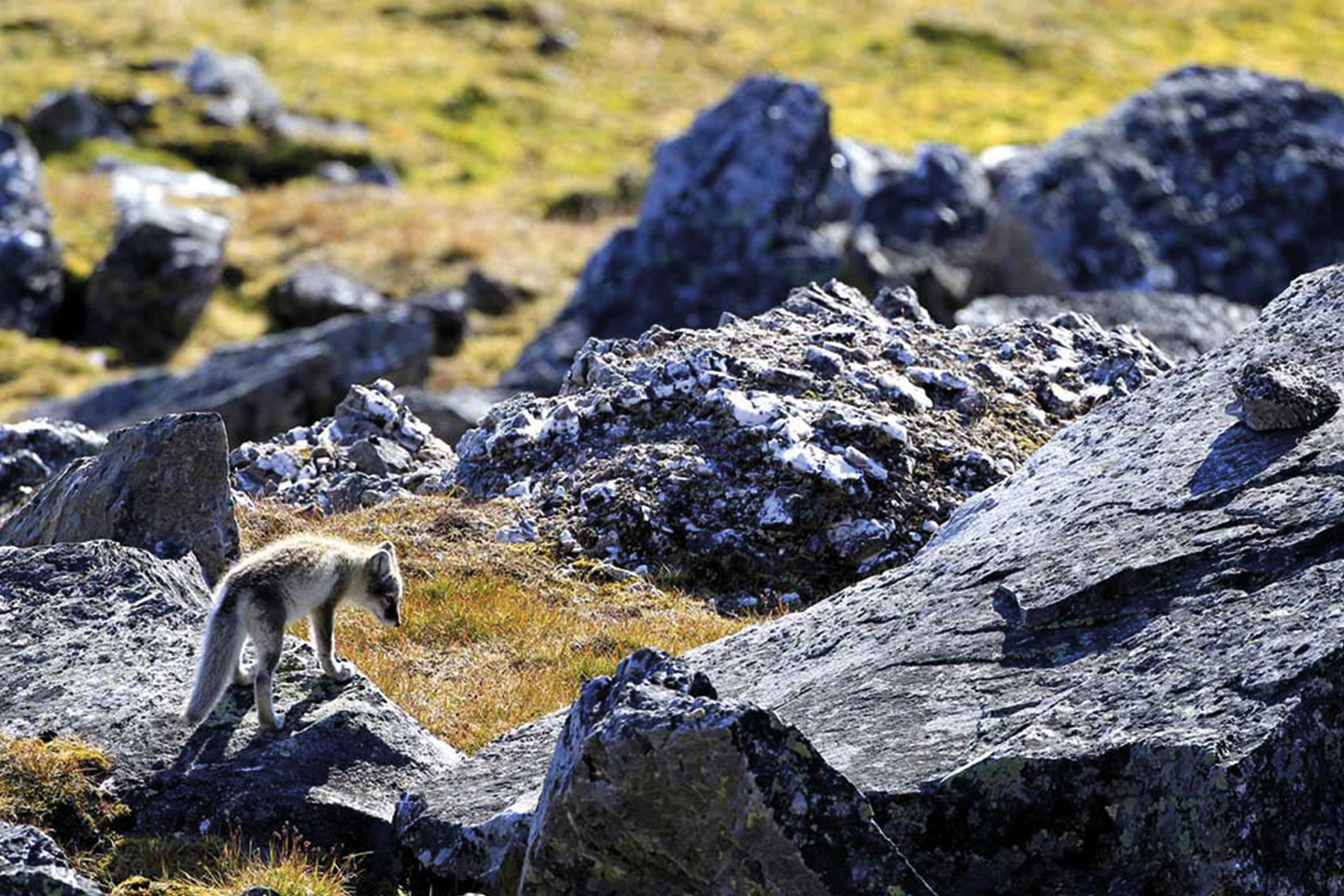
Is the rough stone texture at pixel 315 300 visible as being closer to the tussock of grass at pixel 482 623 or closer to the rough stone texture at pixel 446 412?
the rough stone texture at pixel 446 412

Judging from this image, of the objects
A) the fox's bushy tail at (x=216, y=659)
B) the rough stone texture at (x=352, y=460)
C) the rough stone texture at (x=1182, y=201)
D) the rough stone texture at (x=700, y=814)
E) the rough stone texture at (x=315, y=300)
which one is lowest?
the rough stone texture at (x=315, y=300)

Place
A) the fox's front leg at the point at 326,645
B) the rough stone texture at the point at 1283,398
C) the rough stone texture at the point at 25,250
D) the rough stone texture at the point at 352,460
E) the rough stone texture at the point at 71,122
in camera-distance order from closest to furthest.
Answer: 1. the rough stone texture at the point at 1283,398
2. the fox's front leg at the point at 326,645
3. the rough stone texture at the point at 352,460
4. the rough stone texture at the point at 25,250
5. the rough stone texture at the point at 71,122

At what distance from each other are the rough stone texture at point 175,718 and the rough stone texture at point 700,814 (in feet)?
7.02

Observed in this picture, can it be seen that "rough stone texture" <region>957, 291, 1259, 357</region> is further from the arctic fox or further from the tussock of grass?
the arctic fox

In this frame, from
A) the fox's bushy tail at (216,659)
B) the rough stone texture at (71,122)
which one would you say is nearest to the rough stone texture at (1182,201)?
the fox's bushy tail at (216,659)

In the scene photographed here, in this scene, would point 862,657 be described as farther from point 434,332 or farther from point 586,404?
point 434,332

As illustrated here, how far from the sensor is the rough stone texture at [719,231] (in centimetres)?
3847

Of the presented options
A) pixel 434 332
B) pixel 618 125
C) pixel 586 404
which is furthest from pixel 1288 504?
pixel 618 125

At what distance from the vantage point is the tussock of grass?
42.8ft

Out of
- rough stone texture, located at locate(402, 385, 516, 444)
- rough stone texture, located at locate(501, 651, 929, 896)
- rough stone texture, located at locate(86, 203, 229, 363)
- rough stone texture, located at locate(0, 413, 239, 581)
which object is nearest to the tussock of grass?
rough stone texture, located at locate(0, 413, 239, 581)

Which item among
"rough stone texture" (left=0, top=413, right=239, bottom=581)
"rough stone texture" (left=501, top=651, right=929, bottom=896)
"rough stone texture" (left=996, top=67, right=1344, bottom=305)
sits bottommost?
"rough stone texture" (left=996, top=67, right=1344, bottom=305)

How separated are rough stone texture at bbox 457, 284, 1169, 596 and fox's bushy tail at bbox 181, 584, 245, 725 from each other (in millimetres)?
7220

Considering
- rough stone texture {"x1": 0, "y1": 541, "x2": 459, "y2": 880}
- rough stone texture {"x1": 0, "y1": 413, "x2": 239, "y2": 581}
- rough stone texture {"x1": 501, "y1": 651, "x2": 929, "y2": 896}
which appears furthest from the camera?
rough stone texture {"x1": 0, "y1": 413, "x2": 239, "y2": 581}

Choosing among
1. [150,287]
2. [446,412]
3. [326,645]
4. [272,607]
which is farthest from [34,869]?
[150,287]
